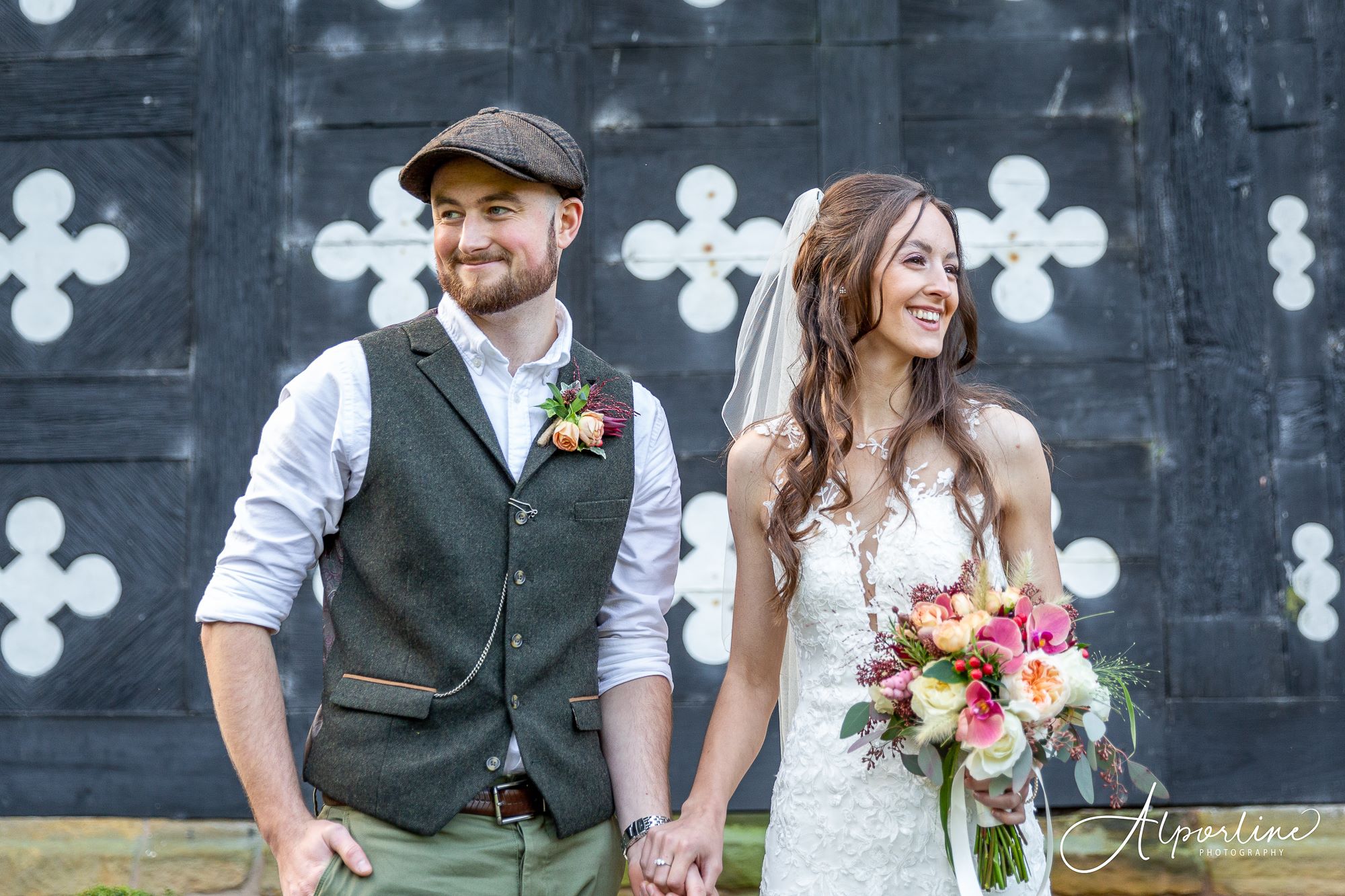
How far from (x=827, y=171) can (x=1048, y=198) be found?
2.49ft

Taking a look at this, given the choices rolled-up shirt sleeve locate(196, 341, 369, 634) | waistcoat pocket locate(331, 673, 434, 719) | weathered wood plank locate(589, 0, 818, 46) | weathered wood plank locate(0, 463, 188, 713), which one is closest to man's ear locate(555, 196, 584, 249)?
rolled-up shirt sleeve locate(196, 341, 369, 634)

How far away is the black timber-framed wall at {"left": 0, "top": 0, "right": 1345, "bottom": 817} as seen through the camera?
13.3 ft

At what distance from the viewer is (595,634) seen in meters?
2.40

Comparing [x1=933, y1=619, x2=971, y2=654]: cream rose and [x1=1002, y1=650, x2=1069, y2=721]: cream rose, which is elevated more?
[x1=933, y1=619, x2=971, y2=654]: cream rose

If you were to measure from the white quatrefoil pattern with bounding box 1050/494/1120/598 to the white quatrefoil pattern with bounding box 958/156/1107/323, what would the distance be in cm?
70

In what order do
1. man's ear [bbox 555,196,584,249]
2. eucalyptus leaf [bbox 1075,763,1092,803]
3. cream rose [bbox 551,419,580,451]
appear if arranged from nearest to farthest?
eucalyptus leaf [bbox 1075,763,1092,803], cream rose [bbox 551,419,580,451], man's ear [bbox 555,196,584,249]

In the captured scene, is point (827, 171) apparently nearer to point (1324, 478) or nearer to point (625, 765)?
point (1324, 478)

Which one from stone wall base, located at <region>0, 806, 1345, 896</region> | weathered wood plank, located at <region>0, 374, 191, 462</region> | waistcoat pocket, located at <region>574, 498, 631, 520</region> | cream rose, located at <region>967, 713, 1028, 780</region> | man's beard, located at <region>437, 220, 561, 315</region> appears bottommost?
stone wall base, located at <region>0, 806, 1345, 896</region>

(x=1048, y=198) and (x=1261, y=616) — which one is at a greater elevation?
(x=1048, y=198)

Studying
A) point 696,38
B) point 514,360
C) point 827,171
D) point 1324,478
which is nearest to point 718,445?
point 827,171

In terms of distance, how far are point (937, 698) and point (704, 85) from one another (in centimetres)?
276

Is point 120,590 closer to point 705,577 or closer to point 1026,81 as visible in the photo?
point 705,577

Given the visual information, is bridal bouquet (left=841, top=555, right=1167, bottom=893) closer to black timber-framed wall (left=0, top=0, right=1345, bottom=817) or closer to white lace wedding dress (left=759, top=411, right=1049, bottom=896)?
white lace wedding dress (left=759, top=411, right=1049, bottom=896)

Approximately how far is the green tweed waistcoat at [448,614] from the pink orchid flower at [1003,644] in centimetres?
74
